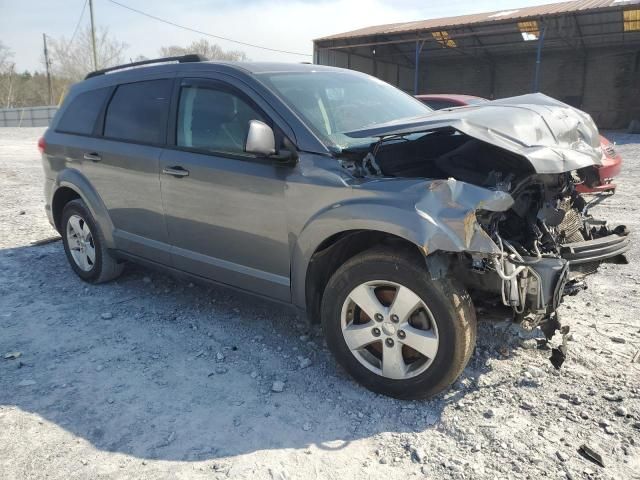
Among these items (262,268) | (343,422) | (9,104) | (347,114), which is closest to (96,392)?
(262,268)

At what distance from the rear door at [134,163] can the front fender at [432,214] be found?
1.75 m

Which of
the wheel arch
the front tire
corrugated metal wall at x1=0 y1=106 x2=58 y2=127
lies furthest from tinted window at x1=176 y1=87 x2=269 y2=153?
corrugated metal wall at x1=0 y1=106 x2=58 y2=127

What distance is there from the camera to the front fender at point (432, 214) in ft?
8.30

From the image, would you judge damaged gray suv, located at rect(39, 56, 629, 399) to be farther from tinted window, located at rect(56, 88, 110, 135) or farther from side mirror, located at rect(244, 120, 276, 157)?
tinted window, located at rect(56, 88, 110, 135)

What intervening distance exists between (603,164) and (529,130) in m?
0.98

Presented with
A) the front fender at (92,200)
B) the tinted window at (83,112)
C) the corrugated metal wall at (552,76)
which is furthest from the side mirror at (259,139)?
the corrugated metal wall at (552,76)

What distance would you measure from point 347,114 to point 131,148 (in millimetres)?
1740

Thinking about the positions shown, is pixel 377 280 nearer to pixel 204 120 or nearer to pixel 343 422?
pixel 343 422

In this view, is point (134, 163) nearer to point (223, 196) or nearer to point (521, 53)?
point (223, 196)

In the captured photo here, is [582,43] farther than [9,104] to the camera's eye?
No

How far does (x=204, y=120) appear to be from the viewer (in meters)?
3.66

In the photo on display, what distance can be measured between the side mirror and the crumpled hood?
0.47 m

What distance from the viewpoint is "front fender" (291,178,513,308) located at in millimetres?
2529

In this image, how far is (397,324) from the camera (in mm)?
2850
